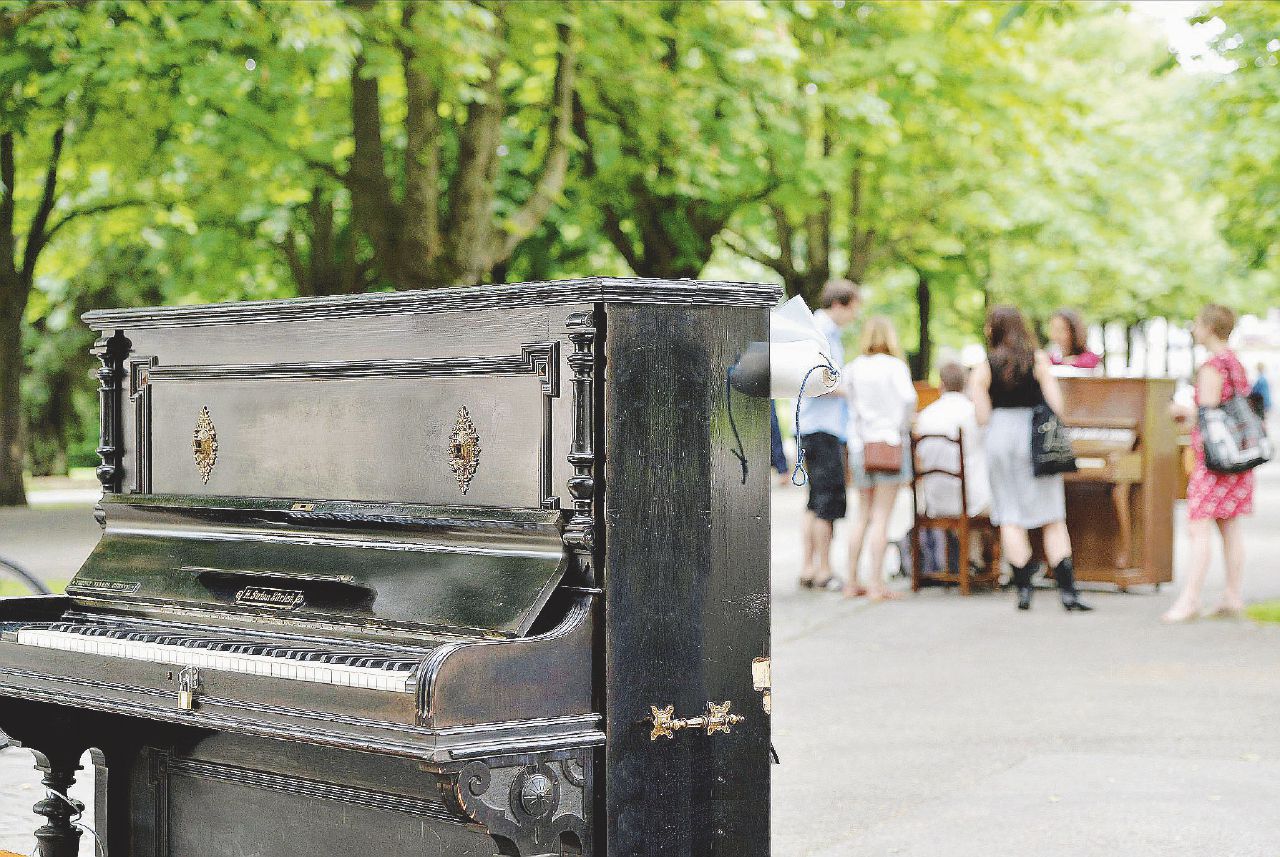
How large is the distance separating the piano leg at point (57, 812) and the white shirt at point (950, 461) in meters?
8.27

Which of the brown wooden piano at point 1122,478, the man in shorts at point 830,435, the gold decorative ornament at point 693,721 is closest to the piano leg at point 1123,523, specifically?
the brown wooden piano at point 1122,478

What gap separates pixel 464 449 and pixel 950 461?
28.2ft

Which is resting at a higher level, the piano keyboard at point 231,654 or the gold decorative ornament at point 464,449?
the gold decorative ornament at point 464,449

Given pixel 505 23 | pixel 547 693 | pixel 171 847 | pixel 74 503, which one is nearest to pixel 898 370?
pixel 505 23

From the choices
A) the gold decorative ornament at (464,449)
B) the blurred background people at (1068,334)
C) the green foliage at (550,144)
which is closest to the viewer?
the gold decorative ornament at (464,449)

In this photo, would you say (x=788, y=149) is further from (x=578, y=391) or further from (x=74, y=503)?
(x=578, y=391)

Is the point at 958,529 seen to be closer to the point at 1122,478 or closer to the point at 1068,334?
the point at 1122,478

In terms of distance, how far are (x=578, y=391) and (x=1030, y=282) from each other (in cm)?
3890

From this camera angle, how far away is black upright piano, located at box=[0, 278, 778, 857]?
4508 millimetres

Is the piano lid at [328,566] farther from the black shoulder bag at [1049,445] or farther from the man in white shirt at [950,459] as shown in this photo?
the man in white shirt at [950,459]

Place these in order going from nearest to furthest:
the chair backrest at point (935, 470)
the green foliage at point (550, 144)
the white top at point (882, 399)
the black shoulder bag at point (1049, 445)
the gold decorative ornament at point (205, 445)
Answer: the gold decorative ornament at point (205, 445) → the black shoulder bag at point (1049, 445) → the white top at point (882, 399) → the chair backrest at point (935, 470) → the green foliage at point (550, 144)

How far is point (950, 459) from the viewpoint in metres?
13.2

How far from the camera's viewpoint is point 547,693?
14.7ft

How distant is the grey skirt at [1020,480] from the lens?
12047 mm
